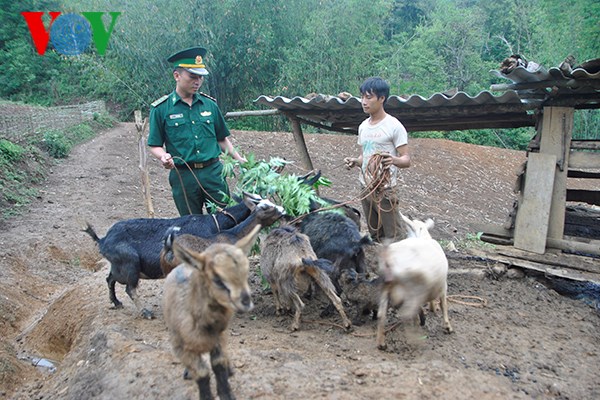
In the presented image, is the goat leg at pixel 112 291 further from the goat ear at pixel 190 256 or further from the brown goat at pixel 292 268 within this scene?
the goat ear at pixel 190 256

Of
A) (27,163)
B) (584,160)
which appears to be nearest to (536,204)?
(584,160)

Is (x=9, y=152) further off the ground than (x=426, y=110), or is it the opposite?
(x=426, y=110)

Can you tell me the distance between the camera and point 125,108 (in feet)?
85.3

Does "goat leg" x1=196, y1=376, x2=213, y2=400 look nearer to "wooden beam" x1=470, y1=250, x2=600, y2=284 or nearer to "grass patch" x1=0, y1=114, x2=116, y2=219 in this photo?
"wooden beam" x1=470, y1=250, x2=600, y2=284

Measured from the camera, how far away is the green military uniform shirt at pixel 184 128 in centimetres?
561

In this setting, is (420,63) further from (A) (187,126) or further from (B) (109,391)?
(B) (109,391)

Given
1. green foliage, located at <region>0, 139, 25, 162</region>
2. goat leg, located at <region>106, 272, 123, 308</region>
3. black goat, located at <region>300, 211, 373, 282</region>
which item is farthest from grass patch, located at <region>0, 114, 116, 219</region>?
black goat, located at <region>300, 211, 373, 282</region>

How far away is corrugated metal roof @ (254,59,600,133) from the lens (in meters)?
5.42

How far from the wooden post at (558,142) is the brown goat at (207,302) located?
4.54m

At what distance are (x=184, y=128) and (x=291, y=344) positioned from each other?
2.64 m

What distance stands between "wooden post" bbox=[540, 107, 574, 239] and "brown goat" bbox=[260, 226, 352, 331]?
127 inches

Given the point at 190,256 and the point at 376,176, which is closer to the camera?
the point at 190,256

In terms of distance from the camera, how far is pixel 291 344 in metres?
4.53

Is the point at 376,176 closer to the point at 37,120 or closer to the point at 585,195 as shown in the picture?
the point at 585,195
